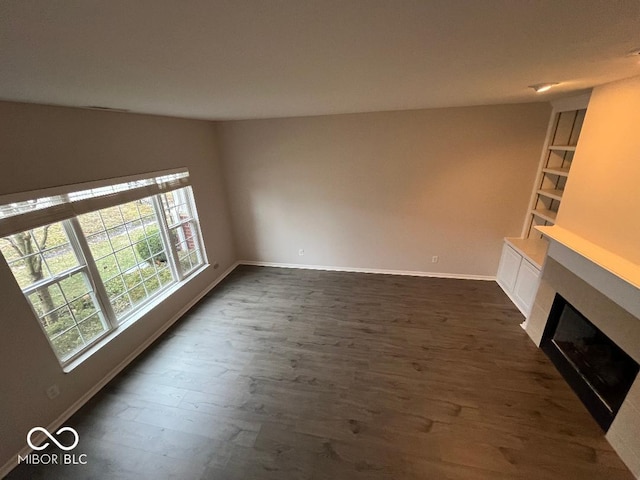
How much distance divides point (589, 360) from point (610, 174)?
157 cm

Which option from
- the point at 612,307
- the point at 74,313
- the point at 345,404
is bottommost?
the point at 345,404

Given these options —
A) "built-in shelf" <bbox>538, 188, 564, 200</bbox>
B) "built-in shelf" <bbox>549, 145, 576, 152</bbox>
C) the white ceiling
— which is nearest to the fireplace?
"built-in shelf" <bbox>538, 188, 564, 200</bbox>

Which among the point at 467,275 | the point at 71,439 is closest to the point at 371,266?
the point at 467,275

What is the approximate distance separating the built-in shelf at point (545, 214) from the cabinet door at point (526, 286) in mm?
572

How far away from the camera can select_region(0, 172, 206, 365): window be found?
2.06 m

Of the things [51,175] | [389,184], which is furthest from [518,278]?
[51,175]

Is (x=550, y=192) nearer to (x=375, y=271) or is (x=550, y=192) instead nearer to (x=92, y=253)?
(x=375, y=271)

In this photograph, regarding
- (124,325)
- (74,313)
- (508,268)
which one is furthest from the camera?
(508,268)

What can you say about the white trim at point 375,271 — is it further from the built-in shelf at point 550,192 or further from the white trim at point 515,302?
the built-in shelf at point 550,192

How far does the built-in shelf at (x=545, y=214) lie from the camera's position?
3.14m

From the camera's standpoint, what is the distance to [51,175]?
2.11 metres

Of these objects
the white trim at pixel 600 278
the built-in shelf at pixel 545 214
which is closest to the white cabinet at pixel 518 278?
the built-in shelf at pixel 545 214

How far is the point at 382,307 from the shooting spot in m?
3.59

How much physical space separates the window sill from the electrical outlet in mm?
123
